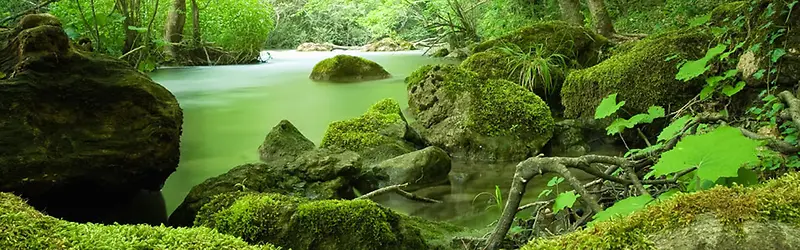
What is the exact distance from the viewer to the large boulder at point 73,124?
296 cm

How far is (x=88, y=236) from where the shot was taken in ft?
4.88

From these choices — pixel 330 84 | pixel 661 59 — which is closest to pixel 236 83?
pixel 330 84

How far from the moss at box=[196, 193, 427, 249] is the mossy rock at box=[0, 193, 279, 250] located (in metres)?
0.92

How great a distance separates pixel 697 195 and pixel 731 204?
0.07 metres

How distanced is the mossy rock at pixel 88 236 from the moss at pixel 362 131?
361 centimetres

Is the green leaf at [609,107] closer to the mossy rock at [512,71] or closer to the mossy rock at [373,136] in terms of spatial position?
the mossy rock at [373,136]

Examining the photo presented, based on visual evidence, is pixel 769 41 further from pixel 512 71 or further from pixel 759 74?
pixel 512 71

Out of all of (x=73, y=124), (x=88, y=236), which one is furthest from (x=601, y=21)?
(x=88, y=236)

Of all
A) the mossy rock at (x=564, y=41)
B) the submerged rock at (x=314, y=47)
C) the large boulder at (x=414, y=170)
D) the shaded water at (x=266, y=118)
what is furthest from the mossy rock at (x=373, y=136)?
the submerged rock at (x=314, y=47)

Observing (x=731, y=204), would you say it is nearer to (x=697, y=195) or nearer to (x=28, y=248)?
(x=697, y=195)

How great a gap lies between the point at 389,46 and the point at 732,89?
26.2 m

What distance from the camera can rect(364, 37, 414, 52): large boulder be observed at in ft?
94.6

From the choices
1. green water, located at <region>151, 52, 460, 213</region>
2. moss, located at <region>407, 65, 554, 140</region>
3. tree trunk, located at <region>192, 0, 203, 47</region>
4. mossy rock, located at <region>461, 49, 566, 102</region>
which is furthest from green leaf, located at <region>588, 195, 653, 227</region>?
tree trunk, located at <region>192, 0, 203, 47</region>

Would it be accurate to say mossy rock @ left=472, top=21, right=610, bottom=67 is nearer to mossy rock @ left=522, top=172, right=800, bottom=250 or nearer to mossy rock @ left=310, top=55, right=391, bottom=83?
mossy rock @ left=310, top=55, right=391, bottom=83
